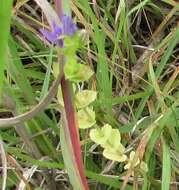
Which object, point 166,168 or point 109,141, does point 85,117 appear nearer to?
point 109,141

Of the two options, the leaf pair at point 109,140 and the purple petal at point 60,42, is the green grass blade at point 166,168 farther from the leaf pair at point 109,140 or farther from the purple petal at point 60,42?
the purple petal at point 60,42

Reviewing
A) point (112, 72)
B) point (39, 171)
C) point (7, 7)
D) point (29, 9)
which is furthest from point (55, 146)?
point (7, 7)

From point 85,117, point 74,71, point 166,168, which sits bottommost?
point 166,168

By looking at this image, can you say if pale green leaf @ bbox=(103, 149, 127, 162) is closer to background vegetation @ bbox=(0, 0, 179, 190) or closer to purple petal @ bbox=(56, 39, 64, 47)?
background vegetation @ bbox=(0, 0, 179, 190)

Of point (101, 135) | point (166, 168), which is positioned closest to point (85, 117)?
point (101, 135)

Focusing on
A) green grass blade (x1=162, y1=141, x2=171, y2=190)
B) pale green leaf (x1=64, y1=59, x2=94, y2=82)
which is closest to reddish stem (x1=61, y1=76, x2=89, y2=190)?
pale green leaf (x1=64, y1=59, x2=94, y2=82)

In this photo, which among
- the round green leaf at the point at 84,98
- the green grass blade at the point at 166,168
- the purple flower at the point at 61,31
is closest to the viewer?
A: the purple flower at the point at 61,31

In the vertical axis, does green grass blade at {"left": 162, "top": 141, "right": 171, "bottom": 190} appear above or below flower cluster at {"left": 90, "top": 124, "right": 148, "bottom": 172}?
below

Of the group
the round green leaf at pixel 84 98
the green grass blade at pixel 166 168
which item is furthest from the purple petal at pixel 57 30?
the green grass blade at pixel 166 168
